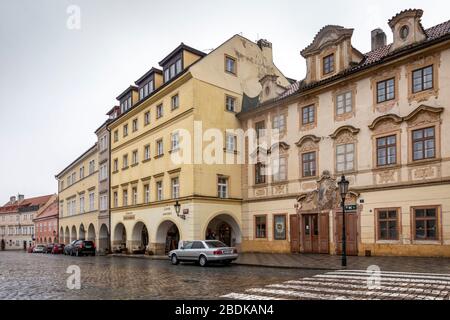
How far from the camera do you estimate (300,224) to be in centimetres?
2777

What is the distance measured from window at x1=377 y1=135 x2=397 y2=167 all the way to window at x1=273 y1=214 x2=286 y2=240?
787cm

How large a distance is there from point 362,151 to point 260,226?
951cm

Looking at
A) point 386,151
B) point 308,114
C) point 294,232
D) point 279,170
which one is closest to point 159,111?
point 279,170

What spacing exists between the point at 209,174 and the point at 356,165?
10.3 meters

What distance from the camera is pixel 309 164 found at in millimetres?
27734

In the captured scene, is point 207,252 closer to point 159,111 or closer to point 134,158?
point 159,111

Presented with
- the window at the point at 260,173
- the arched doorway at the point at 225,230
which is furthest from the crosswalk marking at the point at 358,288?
the arched doorway at the point at 225,230

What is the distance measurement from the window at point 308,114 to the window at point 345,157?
2959 millimetres

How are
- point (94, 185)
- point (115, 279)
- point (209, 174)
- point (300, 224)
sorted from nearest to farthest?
1. point (115, 279)
2. point (300, 224)
3. point (209, 174)
4. point (94, 185)

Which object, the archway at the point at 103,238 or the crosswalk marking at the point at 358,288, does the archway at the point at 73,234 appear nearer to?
the archway at the point at 103,238

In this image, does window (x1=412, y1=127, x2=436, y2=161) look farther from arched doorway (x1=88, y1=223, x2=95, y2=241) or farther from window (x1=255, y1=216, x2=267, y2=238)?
arched doorway (x1=88, y1=223, x2=95, y2=241)

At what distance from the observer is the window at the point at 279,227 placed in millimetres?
28875
